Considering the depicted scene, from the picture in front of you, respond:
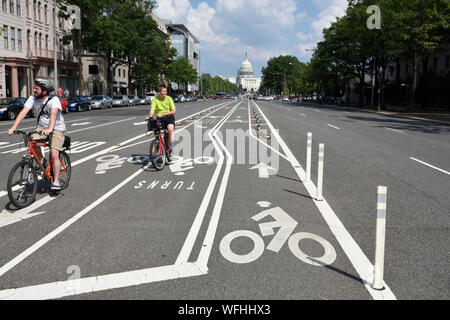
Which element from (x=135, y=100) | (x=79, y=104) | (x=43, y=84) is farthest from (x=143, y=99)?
(x=43, y=84)

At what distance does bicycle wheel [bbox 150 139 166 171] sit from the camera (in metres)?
10.4

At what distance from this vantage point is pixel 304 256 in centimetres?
500

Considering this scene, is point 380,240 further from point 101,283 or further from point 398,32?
point 398,32

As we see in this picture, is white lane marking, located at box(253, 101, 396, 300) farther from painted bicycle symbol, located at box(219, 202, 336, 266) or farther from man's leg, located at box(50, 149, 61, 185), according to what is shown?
man's leg, located at box(50, 149, 61, 185)

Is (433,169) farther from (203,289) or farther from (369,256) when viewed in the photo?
(203,289)

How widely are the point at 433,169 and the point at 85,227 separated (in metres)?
8.39

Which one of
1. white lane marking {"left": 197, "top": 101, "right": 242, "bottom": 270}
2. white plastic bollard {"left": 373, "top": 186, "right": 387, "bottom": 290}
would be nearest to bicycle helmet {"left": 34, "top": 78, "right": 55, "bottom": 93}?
white lane marking {"left": 197, "top": 101, "right": 242, "bottom": 270}

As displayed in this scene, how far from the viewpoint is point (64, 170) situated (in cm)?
814

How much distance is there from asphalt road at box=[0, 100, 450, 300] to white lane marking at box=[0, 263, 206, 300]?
0.02 meters

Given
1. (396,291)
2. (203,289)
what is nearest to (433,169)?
(396,291)

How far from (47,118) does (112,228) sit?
2.46 meters
